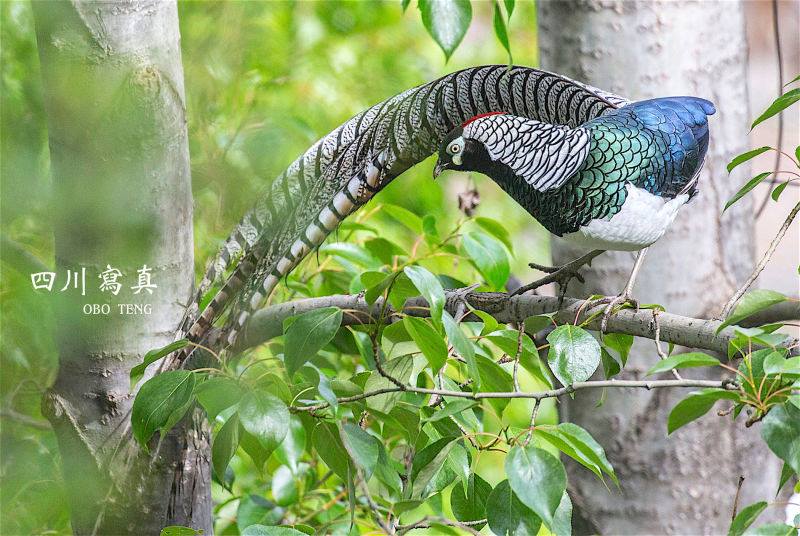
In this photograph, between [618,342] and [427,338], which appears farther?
[618,342]

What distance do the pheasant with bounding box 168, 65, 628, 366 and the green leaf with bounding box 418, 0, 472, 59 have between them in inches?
5.6

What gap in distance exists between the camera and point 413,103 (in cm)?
65

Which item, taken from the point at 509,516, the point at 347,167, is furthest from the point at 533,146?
the point at 509,516

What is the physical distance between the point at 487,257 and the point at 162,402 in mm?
361

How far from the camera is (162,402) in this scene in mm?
495

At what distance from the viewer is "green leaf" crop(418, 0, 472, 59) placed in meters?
0.47

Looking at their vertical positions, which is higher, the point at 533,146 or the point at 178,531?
the point at 533,146

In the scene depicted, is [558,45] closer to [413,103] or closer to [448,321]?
[413,103]

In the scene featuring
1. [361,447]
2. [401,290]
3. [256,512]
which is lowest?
[256,512]

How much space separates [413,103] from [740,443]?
592mm

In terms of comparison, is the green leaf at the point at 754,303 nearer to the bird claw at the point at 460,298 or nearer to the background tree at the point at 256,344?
the background tree at the point at 256,344

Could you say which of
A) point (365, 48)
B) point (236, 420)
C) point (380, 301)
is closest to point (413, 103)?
point (380, 301)

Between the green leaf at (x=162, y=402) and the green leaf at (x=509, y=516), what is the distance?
20 cm

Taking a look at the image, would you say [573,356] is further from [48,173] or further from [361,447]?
[48,173]
